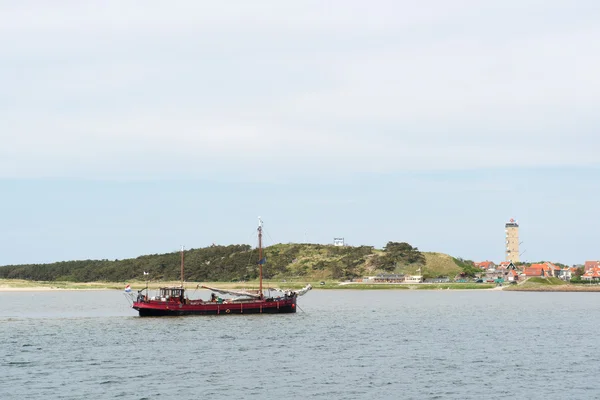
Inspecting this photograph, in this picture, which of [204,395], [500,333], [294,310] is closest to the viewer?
[204,395]

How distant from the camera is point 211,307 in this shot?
110m

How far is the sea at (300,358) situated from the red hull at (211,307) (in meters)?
2.41

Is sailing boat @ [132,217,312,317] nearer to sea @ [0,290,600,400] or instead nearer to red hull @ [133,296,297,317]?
red hull @ [133,296,297,317]

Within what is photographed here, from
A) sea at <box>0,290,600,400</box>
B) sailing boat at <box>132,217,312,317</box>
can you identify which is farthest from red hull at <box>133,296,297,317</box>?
sea at <box>0,290,600,400</box>

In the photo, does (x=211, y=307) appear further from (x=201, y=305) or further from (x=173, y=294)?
(x=173, y=294)

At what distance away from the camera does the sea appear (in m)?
48.4

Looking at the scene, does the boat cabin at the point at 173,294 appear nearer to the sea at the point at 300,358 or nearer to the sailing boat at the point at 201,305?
the sailing boat at the point at 201,305

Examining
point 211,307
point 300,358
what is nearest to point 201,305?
point 211,307

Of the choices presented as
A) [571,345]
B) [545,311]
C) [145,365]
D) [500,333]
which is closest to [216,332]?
[145,365]

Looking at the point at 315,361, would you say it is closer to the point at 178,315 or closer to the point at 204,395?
the point at 204,395

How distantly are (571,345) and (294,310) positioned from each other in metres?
51.5

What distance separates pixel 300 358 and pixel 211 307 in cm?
4886

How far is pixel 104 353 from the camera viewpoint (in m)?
65.9

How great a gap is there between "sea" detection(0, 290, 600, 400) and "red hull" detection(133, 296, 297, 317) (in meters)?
2.41
